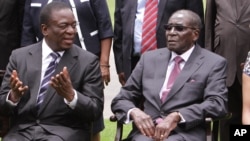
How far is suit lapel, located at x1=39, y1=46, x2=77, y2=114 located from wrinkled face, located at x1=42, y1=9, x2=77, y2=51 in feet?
0.21

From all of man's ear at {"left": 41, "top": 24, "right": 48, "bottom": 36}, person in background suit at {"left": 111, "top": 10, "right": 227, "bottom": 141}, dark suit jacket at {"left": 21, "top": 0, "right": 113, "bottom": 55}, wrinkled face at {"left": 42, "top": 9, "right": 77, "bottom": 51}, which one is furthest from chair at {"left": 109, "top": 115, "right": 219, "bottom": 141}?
dark suit jacket at {"left": 21, "top": 0, "right": 113, "bottom": 55}

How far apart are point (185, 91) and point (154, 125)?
410 millimetres

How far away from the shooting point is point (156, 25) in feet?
28.9

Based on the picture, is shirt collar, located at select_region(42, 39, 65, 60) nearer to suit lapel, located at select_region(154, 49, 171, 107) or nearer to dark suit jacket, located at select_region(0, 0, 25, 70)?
suit lapel, located at select_region(154, 49, 171, 107)

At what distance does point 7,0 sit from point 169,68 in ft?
6.47

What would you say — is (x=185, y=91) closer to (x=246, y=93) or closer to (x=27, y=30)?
(x=246, y=93)

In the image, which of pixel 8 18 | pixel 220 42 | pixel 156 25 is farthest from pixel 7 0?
pixel 220 42

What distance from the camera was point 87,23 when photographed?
884 centimetres

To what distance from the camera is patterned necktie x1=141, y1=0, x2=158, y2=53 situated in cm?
880

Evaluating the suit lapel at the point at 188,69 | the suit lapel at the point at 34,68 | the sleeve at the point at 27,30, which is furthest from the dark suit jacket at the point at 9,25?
the suit lapel at the point at 188,69

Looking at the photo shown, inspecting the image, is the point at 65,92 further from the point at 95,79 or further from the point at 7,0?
the point at 7,0

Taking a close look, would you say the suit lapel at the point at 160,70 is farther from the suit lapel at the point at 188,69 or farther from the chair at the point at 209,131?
the chair at the point at 209,131

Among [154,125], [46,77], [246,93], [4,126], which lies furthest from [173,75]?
[4,126]

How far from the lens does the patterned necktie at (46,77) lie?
795 cm
